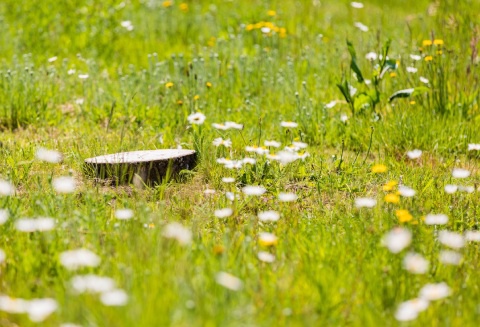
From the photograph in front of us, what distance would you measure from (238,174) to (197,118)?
2.38 feet

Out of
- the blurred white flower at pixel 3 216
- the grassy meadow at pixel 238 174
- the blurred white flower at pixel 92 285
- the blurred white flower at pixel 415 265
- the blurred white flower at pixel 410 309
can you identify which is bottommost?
the grassy meadow at pixel 238 174

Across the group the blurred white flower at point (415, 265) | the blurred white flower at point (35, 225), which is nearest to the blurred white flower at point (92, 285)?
the blurred white flower at point (35, 225)

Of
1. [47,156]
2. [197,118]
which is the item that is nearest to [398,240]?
[47,156]

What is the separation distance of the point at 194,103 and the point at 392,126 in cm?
152

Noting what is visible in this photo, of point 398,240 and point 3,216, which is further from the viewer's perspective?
point 3,216

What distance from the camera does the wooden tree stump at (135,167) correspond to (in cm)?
412

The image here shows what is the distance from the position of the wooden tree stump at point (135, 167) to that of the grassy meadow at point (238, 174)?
0.26ft

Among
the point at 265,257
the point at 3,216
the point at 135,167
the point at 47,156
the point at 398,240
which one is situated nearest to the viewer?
the point at 398,240

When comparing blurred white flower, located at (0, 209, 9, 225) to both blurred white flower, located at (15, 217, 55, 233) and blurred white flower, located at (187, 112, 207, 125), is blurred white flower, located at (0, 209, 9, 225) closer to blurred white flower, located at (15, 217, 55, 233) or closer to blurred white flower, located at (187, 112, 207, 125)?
blurred white flower, located at (15, 217, 55, 233)

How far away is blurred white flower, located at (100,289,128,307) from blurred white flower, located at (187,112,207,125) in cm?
237

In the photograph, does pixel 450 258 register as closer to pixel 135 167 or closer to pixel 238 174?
pixel 238 174

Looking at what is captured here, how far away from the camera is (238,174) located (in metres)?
4.27

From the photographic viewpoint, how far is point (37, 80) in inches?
235

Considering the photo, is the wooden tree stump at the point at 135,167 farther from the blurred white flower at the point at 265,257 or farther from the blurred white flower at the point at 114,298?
the blurred white flower at the point at 114,298
